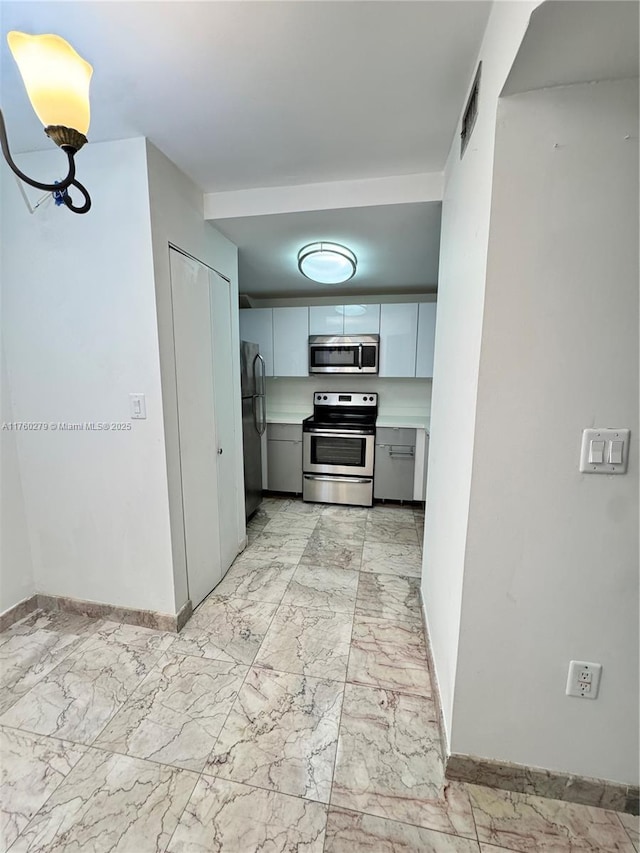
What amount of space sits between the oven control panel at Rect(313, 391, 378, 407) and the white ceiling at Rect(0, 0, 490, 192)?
2.47 metres

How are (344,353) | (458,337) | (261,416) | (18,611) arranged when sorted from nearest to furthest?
1. (458,337)
2. (18,611)
3. (261,416)
4. (344,353)

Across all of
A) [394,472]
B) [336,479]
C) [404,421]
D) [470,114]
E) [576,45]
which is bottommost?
[336,479]

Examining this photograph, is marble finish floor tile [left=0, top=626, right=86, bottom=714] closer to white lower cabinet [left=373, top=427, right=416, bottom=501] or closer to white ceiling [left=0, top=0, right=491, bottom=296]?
white ceiling [left=0, top=0, right=491, bottom=296]

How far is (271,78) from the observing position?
1.18 m

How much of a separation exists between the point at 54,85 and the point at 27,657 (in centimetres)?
232

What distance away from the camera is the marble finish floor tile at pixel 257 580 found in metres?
2.15

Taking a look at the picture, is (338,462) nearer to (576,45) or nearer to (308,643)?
(308,643)

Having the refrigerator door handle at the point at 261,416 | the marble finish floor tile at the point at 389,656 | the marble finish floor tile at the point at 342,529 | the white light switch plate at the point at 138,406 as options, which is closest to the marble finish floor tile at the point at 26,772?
the marble finish floor tile at the point at 389,656

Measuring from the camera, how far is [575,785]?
110cm

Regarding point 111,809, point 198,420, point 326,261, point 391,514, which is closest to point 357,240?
point 326,261

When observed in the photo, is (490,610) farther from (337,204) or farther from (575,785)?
(337,204)

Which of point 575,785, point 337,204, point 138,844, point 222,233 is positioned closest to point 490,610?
point 575,785

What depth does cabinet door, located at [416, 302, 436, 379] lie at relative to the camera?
346 cm

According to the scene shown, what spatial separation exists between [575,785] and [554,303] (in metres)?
1.55
